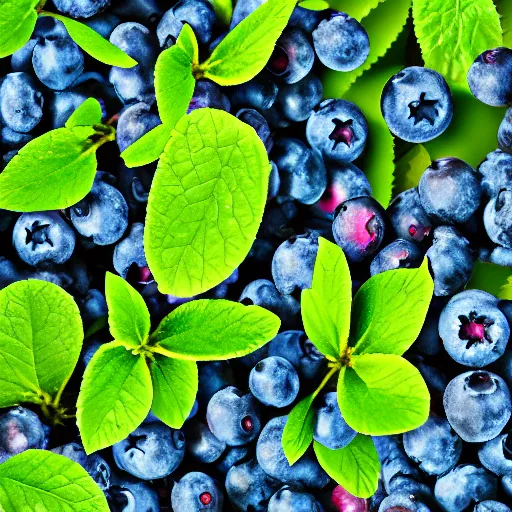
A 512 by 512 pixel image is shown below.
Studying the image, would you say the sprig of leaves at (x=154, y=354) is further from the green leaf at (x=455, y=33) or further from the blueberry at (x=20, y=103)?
the green leaf at (x=455, y=33)

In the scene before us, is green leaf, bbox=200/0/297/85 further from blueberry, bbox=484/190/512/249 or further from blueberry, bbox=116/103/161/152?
blueberry, bbox=484/190/512/249

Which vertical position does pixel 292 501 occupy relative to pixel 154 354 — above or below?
below

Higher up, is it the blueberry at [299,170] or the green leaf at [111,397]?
the blueberry at [299,170]

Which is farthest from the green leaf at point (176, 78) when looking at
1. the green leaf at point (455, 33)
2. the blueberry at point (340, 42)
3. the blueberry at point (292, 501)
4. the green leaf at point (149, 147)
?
the blueberry at point (292, 501)

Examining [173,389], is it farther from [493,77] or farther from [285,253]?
[493,77]

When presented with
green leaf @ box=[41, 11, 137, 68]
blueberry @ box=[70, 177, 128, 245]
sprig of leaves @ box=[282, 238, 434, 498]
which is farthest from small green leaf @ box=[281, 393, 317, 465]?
green leaf @ box=[41, 11, 137, 68]

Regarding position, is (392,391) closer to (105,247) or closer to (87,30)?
(105,247)

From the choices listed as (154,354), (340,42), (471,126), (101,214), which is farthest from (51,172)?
(471,126)

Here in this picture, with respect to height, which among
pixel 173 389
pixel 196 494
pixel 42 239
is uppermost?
pixel 42 239
